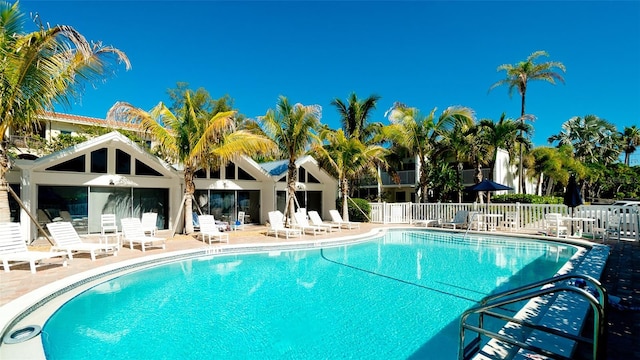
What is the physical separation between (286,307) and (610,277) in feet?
21.2

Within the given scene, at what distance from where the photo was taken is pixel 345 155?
1880 cm

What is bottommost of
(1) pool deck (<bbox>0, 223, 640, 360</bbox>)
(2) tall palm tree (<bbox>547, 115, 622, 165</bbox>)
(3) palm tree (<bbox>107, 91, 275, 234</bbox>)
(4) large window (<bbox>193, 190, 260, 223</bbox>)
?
(1) pool deck (<bbox>0, 223, 640, 360</bbox>)

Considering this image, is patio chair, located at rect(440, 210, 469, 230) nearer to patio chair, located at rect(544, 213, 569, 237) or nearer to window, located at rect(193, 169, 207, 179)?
patio chair, located at rect(544, 213, 569, 237)

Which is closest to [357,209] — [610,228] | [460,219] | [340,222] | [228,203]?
[340,222]

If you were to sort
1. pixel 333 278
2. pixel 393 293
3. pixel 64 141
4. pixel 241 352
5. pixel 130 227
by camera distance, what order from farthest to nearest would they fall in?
pixel 64 141, pixel 130 227, pixel 333 278, pixel 393 293, pixel 241 352

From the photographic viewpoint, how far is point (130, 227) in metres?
11.1

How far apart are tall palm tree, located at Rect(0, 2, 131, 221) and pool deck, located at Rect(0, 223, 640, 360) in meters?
2.37

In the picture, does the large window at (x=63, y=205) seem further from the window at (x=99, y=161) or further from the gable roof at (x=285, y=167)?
the gable roof at (x=285, y=167)

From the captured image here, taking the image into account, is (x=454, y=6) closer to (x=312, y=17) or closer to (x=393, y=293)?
(x=312, y=17)

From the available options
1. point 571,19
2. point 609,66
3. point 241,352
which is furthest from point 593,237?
point 241,352

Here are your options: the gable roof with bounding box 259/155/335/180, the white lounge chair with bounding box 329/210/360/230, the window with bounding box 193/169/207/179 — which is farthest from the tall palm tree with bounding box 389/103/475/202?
the window with bounding box 193/169/207/179

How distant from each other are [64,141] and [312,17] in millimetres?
18319

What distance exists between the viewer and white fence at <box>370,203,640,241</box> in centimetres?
1227

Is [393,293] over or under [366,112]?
under
